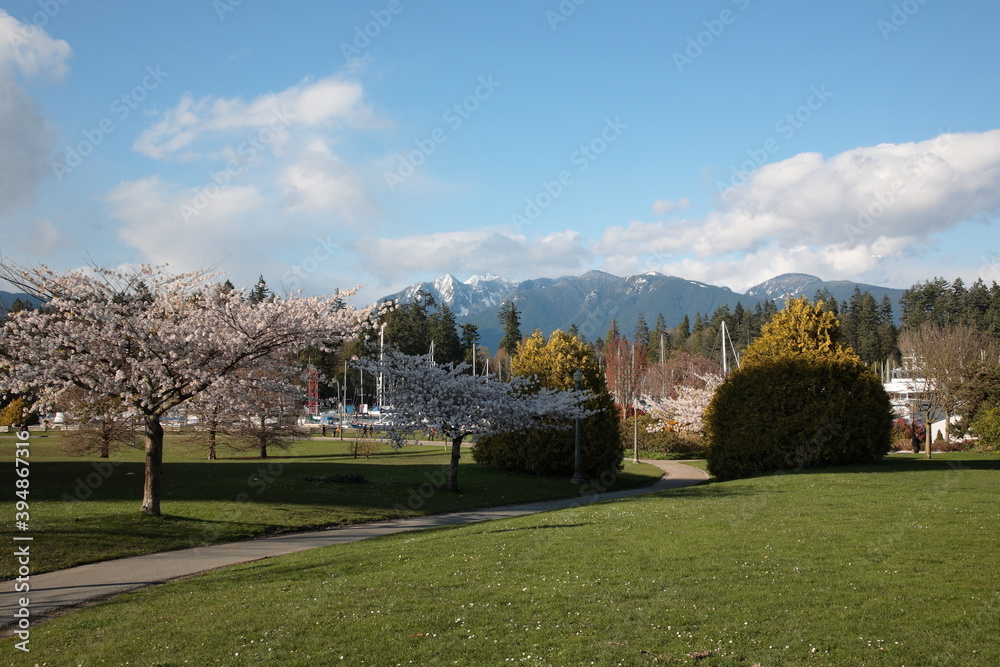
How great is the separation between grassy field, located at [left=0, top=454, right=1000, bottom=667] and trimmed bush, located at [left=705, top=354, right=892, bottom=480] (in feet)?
35.6

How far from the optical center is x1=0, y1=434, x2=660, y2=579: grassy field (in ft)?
42.5

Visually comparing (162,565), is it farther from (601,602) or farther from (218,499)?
(601,602)

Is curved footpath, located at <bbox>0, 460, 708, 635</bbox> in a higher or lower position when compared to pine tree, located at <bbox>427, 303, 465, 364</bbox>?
lower

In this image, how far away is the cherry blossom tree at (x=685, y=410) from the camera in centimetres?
4022

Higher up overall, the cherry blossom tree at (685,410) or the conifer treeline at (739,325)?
the conifer treeline at (739,325)

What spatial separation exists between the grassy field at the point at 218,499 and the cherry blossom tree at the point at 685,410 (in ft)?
34.7

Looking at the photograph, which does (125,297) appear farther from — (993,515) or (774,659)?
(993,515)

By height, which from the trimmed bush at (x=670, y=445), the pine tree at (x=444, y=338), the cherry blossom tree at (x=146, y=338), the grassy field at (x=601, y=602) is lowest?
the trimmed bush at (x=670, y=445)

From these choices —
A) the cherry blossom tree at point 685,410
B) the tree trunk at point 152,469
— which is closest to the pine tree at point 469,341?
the cherry blossom tree at point 685,410

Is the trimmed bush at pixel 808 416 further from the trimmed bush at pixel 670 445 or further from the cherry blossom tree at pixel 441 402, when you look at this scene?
the trimmed bush at pixel 670 445

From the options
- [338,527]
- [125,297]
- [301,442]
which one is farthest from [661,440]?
[125,297]

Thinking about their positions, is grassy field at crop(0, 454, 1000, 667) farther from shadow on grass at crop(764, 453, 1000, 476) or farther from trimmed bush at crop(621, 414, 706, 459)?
trimmed bush at crop(621, 414, 706, 459)

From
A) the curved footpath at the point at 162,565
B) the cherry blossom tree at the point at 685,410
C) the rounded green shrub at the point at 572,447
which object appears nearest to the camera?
the curved footpath at the point at 162,565

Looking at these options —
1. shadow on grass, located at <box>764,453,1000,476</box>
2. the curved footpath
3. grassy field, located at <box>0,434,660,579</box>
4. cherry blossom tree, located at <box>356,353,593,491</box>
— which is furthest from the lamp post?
the curved footpath
